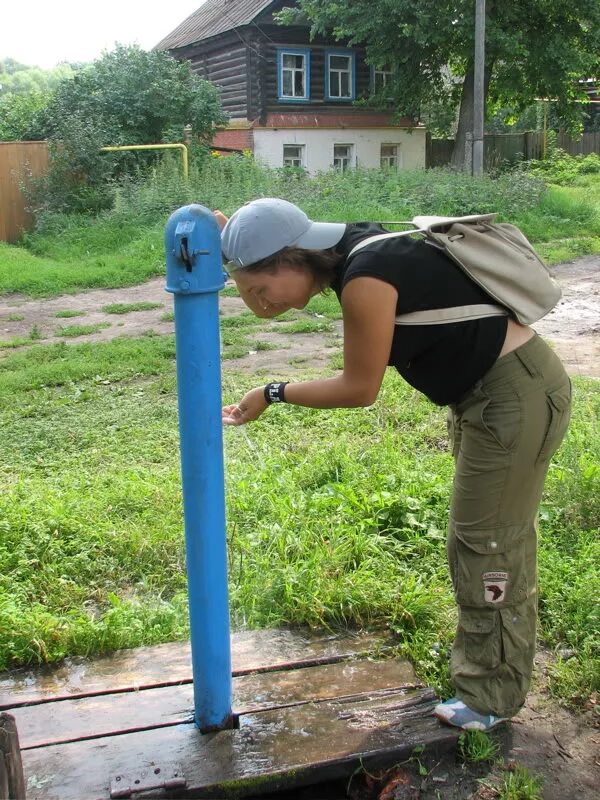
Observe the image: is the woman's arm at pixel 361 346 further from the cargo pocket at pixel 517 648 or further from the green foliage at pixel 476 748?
the green foliage at pixel 476 748

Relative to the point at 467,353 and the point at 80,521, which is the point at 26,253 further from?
the point at 467,353

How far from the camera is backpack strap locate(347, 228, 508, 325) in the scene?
1990 mm

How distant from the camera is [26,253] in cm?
1327

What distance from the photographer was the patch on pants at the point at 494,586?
2.19 metres

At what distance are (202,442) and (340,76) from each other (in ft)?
82.6

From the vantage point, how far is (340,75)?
2509 centimetres

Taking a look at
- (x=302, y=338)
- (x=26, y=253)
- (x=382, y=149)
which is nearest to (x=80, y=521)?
(x=302, y=338)

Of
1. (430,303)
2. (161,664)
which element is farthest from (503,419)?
(161,664)

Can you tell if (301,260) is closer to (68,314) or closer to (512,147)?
(68,314)

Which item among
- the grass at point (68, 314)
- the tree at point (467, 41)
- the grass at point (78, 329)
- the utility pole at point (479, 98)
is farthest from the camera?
the tree at point (467, 41)

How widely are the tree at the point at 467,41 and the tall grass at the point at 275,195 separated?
709 centimetres

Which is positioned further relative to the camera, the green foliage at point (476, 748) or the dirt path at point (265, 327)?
the dirt path at point (265, 327)

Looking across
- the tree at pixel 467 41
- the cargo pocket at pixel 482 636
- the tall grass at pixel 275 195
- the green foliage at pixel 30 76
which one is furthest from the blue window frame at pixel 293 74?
the green foliage at pixel 30 76

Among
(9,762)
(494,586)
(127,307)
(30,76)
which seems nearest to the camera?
(9,762)
